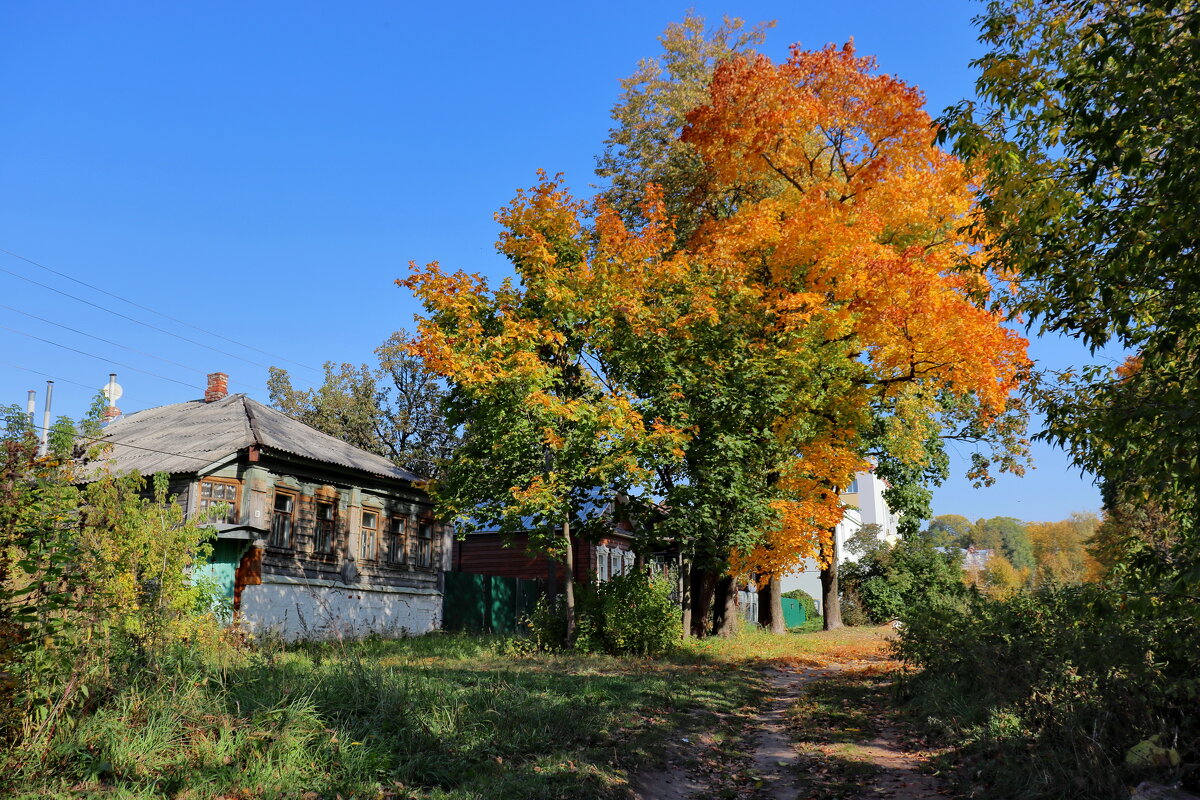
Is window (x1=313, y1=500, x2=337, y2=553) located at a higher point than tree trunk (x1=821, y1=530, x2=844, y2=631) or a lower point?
higher

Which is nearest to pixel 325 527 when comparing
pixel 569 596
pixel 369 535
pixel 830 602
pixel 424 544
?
pixel 369 535

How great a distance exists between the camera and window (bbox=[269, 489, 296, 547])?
22.8 m

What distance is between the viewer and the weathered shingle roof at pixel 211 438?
2169 centimetres

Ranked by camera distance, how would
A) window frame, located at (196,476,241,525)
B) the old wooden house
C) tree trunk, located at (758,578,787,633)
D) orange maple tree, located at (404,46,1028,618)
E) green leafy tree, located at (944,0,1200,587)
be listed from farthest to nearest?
tree trunk, located at (758,578,787,633) < the old wooden house < window frame, located at (196,476,241,525) < orange maple tree, located at (404,46,1028,618) < green leafy tree, located at (944,0,1200,587)

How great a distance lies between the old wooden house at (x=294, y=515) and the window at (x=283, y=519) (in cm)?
3

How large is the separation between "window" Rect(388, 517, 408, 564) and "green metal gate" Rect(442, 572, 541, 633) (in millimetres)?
2245

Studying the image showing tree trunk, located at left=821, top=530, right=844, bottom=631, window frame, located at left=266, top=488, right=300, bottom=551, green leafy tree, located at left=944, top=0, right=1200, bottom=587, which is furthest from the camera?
tree trunk, located at left=821, top=530, right=844, bottom=631

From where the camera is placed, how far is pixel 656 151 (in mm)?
A: 26688

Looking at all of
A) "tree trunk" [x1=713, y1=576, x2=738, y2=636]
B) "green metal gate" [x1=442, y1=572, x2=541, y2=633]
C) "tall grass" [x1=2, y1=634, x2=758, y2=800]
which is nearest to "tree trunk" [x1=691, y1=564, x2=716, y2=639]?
"tree trunk" [x1=713, y1=576, x2=738, y2=636]

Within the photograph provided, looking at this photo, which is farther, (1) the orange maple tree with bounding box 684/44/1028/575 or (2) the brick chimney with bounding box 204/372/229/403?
(2) the brick chimney with bounding box 204/372/229/403

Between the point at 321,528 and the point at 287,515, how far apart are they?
1.48 metres

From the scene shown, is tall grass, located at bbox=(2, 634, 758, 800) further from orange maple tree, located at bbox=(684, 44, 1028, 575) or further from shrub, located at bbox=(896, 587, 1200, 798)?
orange maple tree, located at bbox=(684, 44, 1028, 575)

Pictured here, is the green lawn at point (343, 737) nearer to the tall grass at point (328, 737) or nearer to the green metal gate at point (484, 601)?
the tall grass at point (328, 737)

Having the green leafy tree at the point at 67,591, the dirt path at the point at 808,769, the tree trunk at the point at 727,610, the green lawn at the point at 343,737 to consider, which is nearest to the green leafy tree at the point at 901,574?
the tree trunk at the point at 727,610
